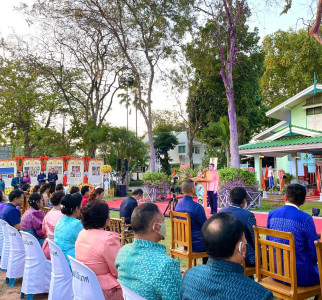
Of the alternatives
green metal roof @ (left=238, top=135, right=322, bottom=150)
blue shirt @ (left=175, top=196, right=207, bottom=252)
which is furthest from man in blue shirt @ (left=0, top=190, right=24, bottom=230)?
green metal roof @ (left=238, top=135, right=322, bottom=150)

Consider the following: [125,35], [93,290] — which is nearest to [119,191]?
[125,35]

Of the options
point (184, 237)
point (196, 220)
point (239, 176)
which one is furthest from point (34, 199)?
point (239, 176)

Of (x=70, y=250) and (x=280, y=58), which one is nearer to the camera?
(x=70, y=250)

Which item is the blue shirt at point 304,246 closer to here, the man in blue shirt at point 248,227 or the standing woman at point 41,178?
the man in blue shirt at point 248,227

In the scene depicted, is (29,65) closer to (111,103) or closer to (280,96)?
Answer: (111,103)

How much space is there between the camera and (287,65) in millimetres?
27297

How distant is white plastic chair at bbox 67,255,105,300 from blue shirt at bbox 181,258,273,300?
1.02 m

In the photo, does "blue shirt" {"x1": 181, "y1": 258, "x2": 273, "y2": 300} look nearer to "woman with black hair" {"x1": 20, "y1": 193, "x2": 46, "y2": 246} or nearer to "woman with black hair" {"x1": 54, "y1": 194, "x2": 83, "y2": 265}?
"woman with black hair" {"x1": 54, "y1": 194, "x2": 83, "y2": 265}

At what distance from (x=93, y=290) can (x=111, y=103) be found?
880 inches

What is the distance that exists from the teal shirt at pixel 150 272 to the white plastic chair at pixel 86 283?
1.38 feet

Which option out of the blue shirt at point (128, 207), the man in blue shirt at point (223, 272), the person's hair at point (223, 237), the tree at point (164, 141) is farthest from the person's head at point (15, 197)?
the tree at point (164, 141)

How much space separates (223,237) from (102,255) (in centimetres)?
147

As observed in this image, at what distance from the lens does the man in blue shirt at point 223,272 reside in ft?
4.95

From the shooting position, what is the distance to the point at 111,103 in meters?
24.1
